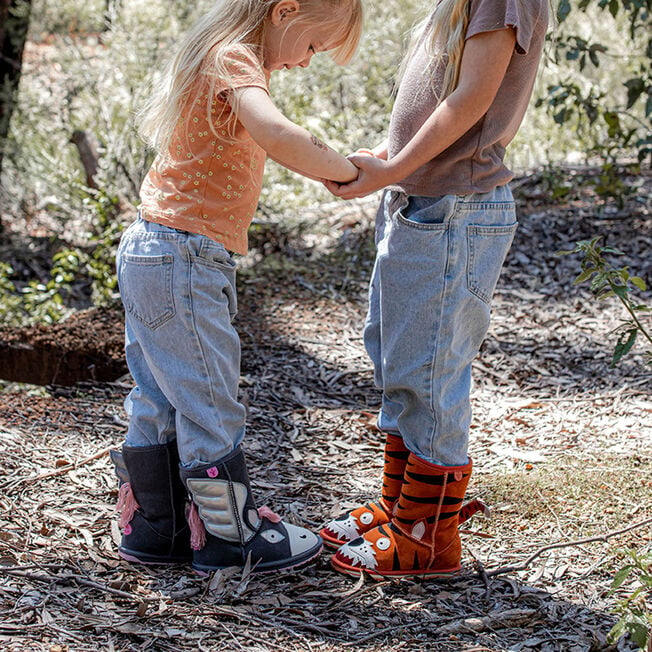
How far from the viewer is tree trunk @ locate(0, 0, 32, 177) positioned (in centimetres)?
545

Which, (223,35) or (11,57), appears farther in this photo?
(11,57)

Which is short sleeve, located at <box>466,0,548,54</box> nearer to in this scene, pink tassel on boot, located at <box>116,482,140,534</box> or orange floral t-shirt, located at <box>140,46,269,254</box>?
orange floral t-shirt, located at <box>140,46,269,254</box>

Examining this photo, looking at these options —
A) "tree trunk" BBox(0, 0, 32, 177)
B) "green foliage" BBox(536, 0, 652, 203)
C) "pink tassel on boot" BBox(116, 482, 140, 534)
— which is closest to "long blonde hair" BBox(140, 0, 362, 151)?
"pink tassel on boot" BBox(116, 482, 140, 534)

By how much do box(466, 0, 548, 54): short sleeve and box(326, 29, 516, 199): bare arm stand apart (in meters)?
0.02

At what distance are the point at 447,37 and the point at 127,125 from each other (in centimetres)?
307

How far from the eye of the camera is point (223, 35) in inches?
75.7

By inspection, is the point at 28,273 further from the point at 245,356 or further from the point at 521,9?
the point at 521,9

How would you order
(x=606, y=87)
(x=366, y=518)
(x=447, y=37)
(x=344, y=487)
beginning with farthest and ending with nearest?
(x=606, y=87) → (x=344, y=487) → (x=366, y=518) → (x=447, y=37)

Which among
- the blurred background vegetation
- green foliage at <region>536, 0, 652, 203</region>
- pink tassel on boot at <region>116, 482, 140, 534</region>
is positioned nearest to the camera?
pink tassel on boot at <region>116, 482, 140, 534</region>

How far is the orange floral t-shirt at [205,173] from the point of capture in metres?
1.94

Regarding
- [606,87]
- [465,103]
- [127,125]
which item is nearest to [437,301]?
[465,103]

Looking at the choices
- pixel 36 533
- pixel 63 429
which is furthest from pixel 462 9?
pixel 63 429

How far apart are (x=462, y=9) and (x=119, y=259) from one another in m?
1.02

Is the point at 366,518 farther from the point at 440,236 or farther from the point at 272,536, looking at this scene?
the point at 440,236
